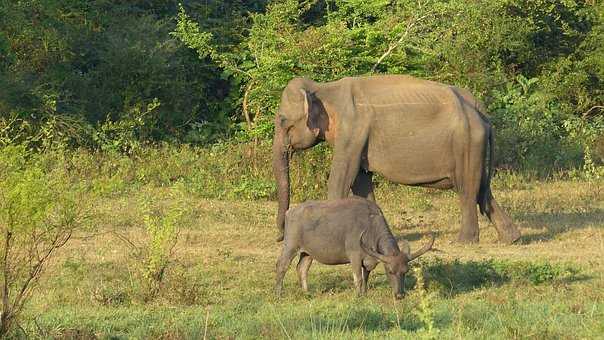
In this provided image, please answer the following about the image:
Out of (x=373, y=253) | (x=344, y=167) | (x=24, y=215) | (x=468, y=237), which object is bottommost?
(x=468, y=237)

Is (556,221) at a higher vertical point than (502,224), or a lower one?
lower

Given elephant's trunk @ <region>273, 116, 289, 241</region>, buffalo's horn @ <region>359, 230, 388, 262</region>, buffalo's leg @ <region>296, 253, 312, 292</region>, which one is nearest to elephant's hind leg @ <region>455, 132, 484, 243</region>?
elephant's trunk @ <region>273, 116, 289, 241</region>

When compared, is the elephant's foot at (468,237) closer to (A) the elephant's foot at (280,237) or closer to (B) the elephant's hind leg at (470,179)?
(B) the elephant's hind leg at (470,179)

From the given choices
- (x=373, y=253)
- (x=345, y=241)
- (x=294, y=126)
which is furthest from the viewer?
(x=294, y=126)

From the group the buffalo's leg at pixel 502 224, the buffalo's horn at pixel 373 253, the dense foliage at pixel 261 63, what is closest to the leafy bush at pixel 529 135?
the dense foliage at pixel 261 63

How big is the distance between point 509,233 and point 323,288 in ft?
10.8

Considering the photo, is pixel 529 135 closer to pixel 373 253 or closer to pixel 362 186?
pixel 362 186

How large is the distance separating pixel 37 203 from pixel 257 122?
10082 millimetres

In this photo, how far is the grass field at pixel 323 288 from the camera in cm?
933

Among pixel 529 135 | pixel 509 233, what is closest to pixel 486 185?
pixel 509 233

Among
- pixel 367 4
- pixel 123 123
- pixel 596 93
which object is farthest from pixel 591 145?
pixel 123 123

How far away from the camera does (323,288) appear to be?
37.4ft

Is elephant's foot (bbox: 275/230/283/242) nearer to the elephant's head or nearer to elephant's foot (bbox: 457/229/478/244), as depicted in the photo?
the elephant's head

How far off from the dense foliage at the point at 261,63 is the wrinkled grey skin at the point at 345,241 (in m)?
6.45
